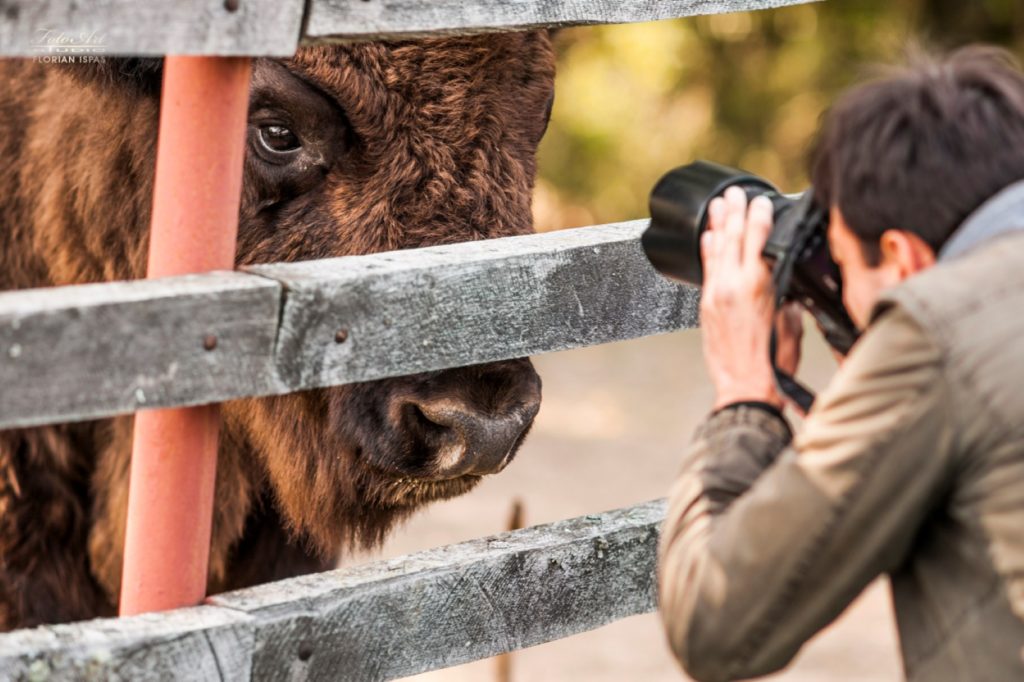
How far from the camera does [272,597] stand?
7.13ft

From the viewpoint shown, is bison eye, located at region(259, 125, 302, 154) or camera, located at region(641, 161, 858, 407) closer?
camera, located at region(641, 161, 858, 407)

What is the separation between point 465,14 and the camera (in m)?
2.22

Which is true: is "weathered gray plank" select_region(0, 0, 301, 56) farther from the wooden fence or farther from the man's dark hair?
the man's dark hair

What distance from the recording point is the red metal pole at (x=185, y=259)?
206 centimetres

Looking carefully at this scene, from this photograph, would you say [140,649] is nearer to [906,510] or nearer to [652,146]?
[906,510]

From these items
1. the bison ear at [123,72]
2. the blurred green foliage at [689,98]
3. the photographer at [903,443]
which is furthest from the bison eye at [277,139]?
the blurred green foliage at [689,98]

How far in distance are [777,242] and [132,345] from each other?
0.94 metres

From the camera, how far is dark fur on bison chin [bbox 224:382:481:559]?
9.39 ft

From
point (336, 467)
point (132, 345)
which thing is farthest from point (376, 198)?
point (132, 345)

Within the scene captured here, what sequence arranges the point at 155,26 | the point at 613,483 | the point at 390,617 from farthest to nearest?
the point at 613,483 → the point at 390,617 → the point at 155,26

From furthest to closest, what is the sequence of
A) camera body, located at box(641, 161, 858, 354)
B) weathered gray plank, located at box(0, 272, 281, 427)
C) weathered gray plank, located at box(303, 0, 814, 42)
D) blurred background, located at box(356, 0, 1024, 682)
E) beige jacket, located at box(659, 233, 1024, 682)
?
blurred background, located at box(356, 0, 1024, 682), weathered gray plank, located at box(303, 0, 814, 42), camera body, located at box(641, 161, 858, 354), weathered gray plank, located at box(0, 272, 281, 427), beige jacket, located at box(659, 233, 1024, 682)

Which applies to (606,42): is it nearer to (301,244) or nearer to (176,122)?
(301,244)

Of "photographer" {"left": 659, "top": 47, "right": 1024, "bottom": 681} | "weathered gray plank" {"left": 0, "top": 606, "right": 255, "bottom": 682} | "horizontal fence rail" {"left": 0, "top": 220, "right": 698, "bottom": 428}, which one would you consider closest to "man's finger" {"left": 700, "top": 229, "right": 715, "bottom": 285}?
"photographer" {"left": 659, "top": 47, "right": 1024, "bottom": 681}

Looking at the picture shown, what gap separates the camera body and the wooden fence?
35 centimetres
